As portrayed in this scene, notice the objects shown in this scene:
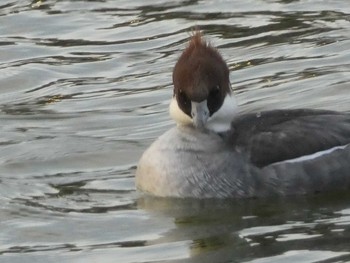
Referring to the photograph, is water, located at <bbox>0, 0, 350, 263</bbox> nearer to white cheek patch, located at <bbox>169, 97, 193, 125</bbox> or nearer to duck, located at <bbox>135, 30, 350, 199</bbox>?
duck, located at <bbox>135, 30, 350, 199</bbox>

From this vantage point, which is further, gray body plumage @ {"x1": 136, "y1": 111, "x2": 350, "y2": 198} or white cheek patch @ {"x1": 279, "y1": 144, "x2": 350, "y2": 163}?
white cheek patch @ {"x1": 279, "y1": 144, "x2": 350, "y2": 163}

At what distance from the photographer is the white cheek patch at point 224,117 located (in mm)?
12133

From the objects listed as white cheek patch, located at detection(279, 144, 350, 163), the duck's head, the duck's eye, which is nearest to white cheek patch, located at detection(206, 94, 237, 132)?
the duck's head

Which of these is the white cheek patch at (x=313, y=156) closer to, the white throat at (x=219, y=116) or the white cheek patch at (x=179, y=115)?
the white throat at (x=219, y=116)

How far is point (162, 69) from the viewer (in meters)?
16.5

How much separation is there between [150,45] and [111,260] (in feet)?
23.9

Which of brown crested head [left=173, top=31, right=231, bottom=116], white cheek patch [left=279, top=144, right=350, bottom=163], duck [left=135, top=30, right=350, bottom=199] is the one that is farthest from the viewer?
white cheek patch [left=279, top=144, right=350, bottom=163]

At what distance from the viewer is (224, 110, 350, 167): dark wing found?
12039 millimetres

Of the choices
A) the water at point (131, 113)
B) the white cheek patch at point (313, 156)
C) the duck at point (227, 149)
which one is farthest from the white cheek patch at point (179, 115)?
the white cheek patch at point (313, 156)

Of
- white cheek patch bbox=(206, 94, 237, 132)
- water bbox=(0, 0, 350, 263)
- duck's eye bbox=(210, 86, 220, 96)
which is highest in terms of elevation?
duck's eye bbox=(210, 86, 220, 96)

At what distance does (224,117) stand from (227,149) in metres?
0.26

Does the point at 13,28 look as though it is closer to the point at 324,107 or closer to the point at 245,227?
the point at 324,107

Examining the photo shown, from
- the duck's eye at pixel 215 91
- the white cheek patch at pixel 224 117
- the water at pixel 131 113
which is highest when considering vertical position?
the duck's eye at pixel 215 91

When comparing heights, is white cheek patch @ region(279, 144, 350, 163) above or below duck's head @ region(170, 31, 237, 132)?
below
